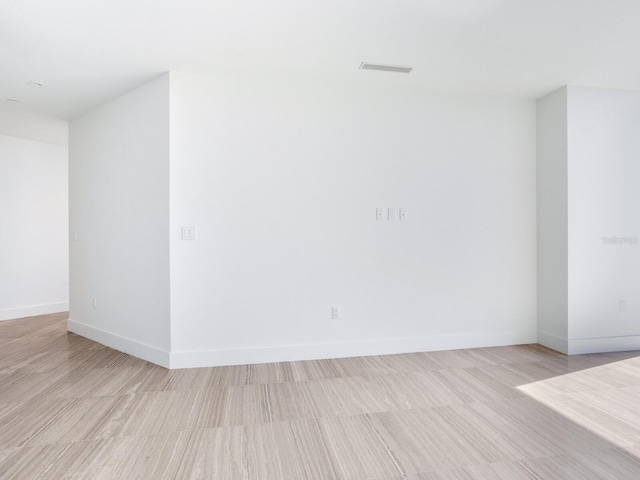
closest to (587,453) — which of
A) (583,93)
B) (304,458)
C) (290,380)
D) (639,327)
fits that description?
(304,458)

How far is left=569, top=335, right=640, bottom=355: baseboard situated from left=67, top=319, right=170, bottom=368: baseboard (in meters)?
3.90

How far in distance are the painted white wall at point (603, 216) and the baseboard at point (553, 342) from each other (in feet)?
0.28

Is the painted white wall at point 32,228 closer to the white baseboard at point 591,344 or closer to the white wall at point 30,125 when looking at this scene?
the white wall at point 30,125

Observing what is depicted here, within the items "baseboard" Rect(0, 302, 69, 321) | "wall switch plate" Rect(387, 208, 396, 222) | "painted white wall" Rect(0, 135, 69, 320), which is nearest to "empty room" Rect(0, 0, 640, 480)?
"wall switch plate" Rect(387, 208, 396, 222)

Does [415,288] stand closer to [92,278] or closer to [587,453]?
[587,453]

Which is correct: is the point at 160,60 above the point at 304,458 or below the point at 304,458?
above

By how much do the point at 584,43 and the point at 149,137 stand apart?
3.75 metres

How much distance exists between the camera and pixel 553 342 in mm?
3848

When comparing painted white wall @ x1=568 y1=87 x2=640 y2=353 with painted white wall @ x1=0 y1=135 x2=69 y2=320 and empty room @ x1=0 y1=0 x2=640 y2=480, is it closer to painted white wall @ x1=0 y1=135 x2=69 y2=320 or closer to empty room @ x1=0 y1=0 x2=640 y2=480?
empty room @ x1=0 y1=0 x2=640 y2=480

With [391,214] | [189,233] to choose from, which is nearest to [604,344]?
[391,214]

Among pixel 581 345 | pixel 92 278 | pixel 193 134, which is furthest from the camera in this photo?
pixel 92 278

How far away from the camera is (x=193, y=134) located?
340cm

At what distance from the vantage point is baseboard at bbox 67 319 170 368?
3.39 m

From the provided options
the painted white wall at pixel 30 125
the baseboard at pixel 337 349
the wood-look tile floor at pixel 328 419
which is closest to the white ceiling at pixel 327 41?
the painted white wall at pixel 30 125
